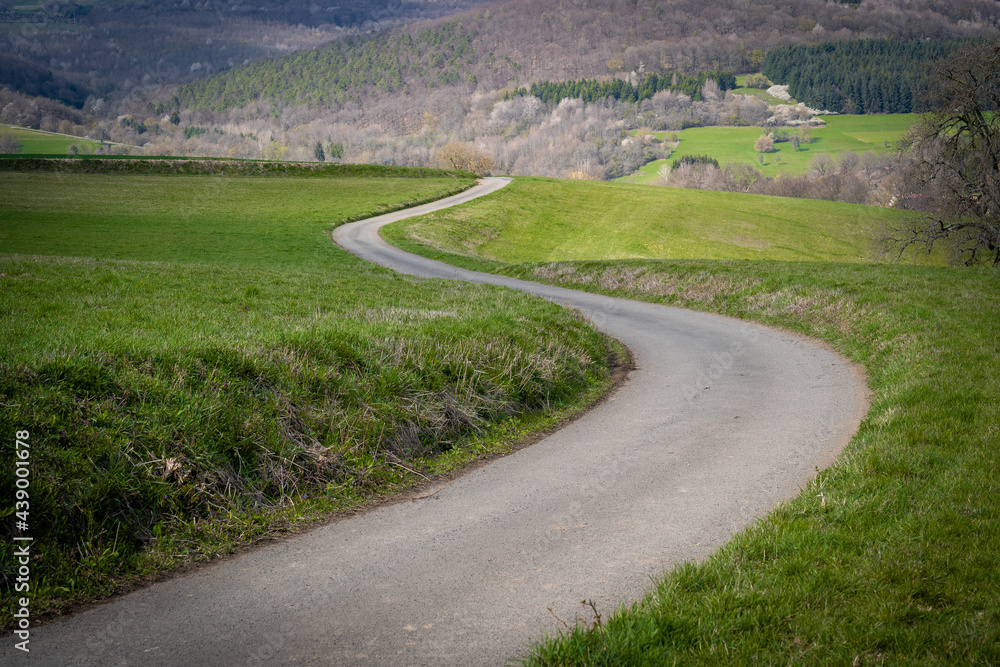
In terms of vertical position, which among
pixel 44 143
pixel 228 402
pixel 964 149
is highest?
pixel 44 143

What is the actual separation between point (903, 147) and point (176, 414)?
144 ft

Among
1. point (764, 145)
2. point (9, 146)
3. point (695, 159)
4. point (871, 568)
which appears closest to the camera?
point (871, 568)

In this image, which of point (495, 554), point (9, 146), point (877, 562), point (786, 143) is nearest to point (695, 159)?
point (786, 143)

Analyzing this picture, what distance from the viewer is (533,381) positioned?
10.7 metres

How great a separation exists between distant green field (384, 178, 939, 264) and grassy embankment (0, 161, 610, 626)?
32.9 m

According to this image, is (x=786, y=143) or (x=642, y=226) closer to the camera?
(x=642, y=226)

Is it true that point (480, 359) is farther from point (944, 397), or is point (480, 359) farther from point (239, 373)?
point (944, 397)

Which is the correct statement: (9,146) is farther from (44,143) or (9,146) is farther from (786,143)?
(786,143)

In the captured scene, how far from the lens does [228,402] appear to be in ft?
23.4

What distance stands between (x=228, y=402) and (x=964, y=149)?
148 feet

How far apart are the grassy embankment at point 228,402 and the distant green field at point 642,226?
1297 inches

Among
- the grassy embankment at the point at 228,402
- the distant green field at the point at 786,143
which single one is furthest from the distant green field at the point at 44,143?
the grassy embankment at the point at 228,402

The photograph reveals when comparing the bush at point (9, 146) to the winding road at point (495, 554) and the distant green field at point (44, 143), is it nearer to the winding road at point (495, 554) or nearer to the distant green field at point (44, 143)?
the distant green field at point (44, 143)

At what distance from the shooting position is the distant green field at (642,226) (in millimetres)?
51188
